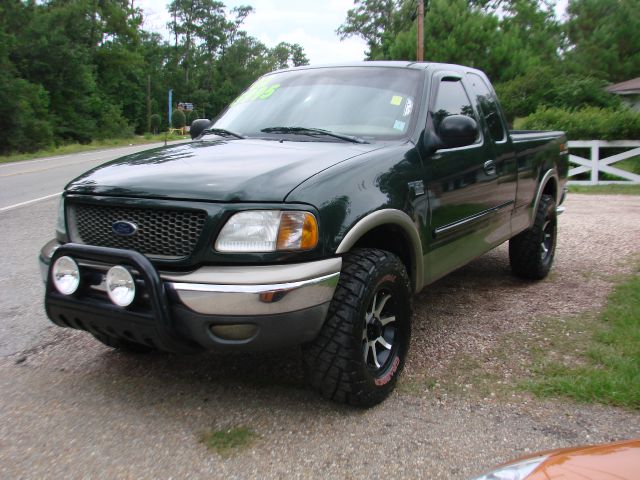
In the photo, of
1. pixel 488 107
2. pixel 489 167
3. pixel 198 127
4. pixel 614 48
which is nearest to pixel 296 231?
pixel 489 167

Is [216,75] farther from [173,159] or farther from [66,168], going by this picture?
[173,159]

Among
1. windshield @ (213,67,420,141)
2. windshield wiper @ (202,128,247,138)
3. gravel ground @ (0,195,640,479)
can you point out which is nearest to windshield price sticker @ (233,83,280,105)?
windshield @ (213,67,420,141)

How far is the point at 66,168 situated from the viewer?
1933cm

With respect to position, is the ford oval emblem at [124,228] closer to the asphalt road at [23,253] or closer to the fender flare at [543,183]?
the asphalt road at [23,253]

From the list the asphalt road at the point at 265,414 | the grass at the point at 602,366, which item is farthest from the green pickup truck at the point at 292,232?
the grass at the point at 602,366

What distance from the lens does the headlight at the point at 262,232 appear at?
2666mm

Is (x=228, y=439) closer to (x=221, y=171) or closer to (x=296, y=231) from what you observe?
(x=296, y=231)

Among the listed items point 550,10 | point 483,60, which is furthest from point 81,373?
point 550,10

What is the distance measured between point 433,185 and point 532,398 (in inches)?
51.0

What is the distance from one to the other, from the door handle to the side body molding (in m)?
1.16

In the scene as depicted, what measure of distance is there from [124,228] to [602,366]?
2.79m

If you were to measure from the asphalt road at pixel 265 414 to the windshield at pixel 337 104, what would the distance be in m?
1.43

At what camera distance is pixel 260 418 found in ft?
9.87

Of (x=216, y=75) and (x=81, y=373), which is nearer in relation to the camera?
(x=81, y=373)
